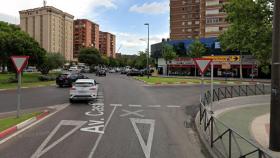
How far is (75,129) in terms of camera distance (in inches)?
508

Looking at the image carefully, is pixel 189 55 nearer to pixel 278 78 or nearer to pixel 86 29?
pixel 278 78

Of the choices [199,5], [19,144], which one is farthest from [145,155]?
[199,5]

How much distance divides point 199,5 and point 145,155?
10438 centimetres

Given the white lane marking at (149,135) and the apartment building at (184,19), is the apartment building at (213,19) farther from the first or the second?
the white lane marking at (149,135)

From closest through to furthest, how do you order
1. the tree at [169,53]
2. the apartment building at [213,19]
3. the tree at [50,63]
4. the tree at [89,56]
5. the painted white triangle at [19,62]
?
1. the painted white triangle at [19,62]
2. the tree at [50,63]
3. the tree at [169,53]
4. the apartment building at [213,19]
5. the tree at [89,56]

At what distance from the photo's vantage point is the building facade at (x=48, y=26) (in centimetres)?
15150

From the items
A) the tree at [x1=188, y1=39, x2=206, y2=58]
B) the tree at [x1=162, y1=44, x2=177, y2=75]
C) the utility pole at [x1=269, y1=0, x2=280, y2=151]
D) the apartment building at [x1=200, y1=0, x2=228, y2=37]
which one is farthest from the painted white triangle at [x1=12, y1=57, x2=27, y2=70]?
the apartment building at [x1=200, y1=0, x2=228, y2=37]

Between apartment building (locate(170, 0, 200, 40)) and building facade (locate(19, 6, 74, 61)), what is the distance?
59.6 meters

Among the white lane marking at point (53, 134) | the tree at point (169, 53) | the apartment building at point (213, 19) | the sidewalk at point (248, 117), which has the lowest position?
Answer: the sidewalk at point (248, 117)

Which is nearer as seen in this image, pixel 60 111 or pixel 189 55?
pixel 60 111

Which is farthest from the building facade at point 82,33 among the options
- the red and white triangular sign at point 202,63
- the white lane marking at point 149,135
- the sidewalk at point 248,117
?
the red and white triangular sign at point 202,63

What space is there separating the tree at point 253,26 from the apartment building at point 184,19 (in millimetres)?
81609

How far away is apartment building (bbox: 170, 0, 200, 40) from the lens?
358 feet

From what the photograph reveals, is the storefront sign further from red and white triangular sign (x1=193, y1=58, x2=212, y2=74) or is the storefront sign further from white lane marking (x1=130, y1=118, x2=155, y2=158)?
white lane marking (x1=130, y1=118, x2=155, y2=158)
